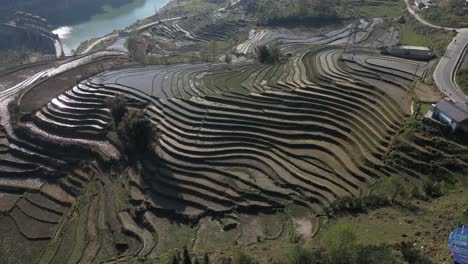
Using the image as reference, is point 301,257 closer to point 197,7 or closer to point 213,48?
point 213,48

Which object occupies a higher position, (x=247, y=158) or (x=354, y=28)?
(x=354, y=28)

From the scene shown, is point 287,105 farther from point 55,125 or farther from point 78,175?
point 55,125

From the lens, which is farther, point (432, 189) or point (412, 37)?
point (412, 37)

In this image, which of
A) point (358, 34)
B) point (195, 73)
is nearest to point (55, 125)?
point (195, 73)

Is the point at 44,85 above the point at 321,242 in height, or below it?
above

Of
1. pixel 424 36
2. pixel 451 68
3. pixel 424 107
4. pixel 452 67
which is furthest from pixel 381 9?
pixel 424 107

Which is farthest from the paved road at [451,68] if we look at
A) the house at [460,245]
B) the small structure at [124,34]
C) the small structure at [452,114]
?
the small structure at [124,34]

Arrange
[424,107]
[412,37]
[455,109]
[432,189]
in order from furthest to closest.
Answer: [412,37] → [424,107] → [455,109] → [432,189]
